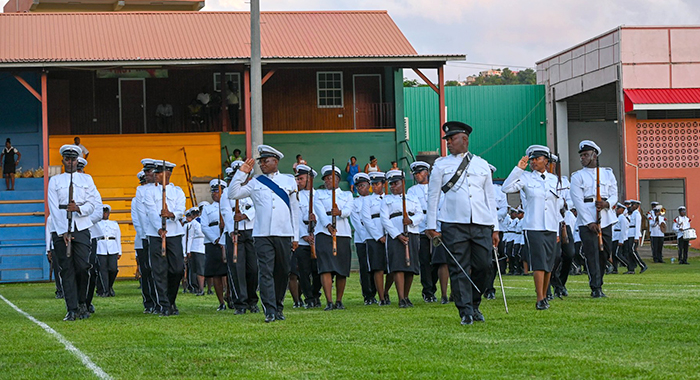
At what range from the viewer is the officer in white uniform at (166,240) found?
45.3ft

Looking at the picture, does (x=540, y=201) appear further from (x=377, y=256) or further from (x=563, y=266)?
(x=377, y=256)

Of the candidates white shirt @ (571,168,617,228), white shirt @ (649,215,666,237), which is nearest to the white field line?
white shirt @ (571,168,617,228)

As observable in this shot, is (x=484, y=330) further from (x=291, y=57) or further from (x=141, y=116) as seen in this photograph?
(x=141, y=116)

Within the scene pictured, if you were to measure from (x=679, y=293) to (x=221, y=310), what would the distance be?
6705 mm

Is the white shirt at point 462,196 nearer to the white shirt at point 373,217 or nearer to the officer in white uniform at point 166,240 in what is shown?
the white shirt at point 373,217

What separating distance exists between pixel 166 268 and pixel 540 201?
509 cm

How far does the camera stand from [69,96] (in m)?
37.2

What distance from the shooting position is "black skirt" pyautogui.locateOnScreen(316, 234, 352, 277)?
14.5 meters

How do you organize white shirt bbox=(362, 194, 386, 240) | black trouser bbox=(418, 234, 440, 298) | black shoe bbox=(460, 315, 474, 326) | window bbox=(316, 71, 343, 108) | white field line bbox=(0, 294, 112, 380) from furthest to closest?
window bbox=(316, 71, 343, 108) < black trouser bbox=(418, 234, 440, 298) < white shirt bbox=(362, 194, 386, 240) < black shoe bbox=(460, 315, 474, 326) < white field line bbox=(0, 294, 112, 380)

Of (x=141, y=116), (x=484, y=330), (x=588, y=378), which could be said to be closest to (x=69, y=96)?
(x=141, y=116)

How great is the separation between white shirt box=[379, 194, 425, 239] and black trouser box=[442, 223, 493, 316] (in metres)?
3.46

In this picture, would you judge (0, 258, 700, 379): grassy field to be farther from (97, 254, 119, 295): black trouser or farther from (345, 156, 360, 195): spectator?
(345, 156, 360, 195): spectator

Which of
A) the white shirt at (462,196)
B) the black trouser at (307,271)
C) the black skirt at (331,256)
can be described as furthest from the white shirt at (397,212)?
the white shirt at (462,196)

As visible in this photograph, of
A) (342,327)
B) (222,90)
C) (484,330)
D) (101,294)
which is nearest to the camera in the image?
(484,330)
